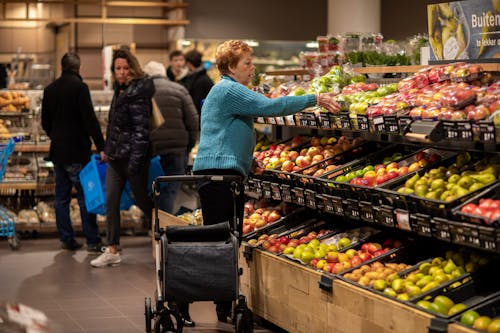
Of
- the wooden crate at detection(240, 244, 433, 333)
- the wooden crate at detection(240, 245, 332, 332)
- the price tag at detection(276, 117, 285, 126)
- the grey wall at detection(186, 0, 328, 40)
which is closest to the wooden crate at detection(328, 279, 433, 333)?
the wooden crate at detection(240, 244, 433, 333)

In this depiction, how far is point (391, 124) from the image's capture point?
200 inches

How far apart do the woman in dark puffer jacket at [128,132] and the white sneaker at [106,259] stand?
16.3 inches

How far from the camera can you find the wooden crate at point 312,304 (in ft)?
14.6

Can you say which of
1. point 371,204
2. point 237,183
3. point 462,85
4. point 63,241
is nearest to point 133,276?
point 63,241

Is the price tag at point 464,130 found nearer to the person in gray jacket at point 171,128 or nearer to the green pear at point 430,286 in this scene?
the green pear at point 430,286

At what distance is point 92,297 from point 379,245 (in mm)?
2571

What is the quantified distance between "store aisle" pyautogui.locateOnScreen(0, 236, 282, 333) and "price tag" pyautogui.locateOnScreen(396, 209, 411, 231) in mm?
1659

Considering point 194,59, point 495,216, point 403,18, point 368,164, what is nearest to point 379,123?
point 368,164

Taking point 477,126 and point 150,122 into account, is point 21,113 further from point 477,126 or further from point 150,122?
point 477,126

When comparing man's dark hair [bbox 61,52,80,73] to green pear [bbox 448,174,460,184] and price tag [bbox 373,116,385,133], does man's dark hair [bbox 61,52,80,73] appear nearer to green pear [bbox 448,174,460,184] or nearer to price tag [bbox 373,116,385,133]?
price tag [bbox 373,116,385,133]

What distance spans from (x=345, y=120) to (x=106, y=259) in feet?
11.5

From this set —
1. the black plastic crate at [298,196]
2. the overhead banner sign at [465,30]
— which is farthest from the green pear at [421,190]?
the black plastic crate at [298,196]

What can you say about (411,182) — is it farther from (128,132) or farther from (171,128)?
(171,128)

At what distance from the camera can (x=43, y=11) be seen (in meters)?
14.2
